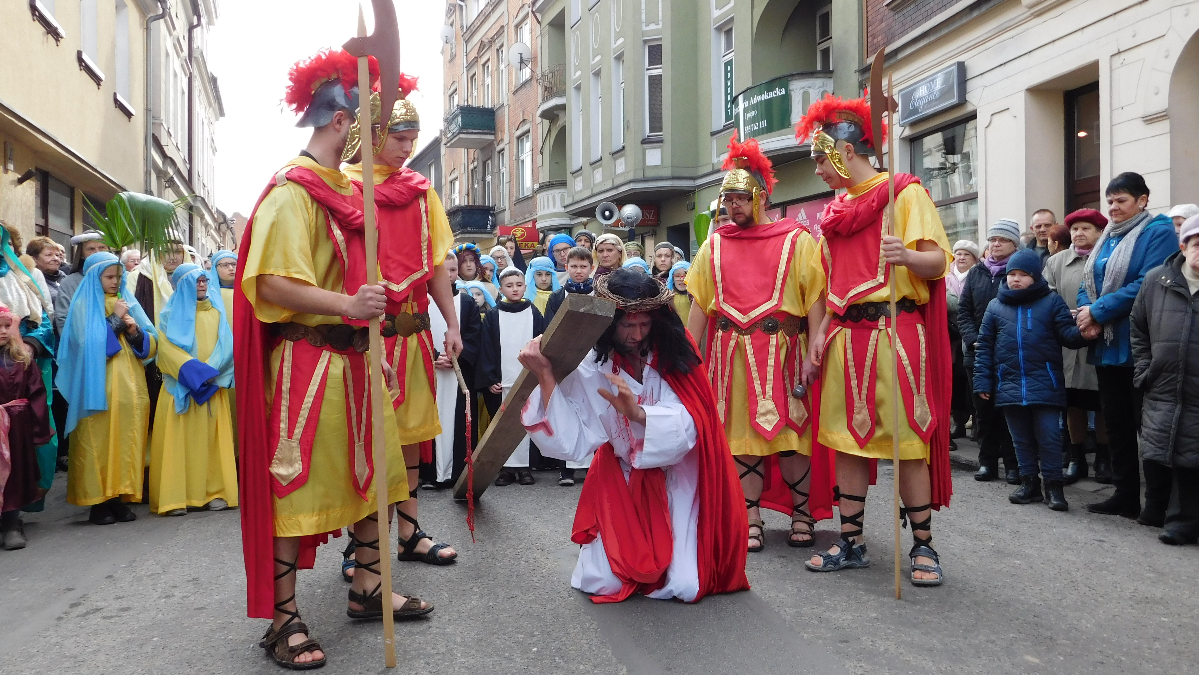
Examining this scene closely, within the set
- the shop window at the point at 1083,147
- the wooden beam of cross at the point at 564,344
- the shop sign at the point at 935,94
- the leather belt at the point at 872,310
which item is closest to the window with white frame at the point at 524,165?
the shop sign at the point at 935,94

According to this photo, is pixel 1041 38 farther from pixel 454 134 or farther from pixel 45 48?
pixel 454 134

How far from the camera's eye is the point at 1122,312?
5797 mm

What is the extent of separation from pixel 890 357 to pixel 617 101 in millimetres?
20065

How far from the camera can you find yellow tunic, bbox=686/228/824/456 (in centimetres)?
495

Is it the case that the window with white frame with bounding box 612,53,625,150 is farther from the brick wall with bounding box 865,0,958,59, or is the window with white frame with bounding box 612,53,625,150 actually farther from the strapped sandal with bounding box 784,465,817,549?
the strapped sandal with bounding box 784,465,817,549

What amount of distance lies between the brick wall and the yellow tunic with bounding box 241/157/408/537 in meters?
10.2

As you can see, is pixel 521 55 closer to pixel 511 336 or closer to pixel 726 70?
pixel 726 70

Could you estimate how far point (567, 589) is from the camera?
4.35 meters

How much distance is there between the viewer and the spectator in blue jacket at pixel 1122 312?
18.4ft

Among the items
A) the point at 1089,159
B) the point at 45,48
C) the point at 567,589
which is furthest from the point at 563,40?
the point at 567,589

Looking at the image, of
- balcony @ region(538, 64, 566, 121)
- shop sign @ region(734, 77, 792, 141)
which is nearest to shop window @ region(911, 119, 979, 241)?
shop sign @ region(734, 77, 792, 141)

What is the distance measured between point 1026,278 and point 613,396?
3.72 meters

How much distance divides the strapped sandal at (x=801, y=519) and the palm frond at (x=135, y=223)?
4.93 meters

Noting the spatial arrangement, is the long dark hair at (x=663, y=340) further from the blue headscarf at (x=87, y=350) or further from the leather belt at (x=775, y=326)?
the blue headscarf at (x=87, y=350)
